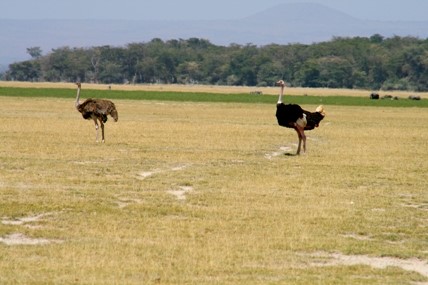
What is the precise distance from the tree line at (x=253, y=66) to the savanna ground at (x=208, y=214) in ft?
401

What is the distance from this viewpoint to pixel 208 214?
16.0m

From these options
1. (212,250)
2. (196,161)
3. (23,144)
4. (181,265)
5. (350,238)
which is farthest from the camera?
(23,144)

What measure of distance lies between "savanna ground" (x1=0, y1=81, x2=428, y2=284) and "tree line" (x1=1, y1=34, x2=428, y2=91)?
401ft

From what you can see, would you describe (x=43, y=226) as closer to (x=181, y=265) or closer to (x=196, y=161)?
(x=181, y=265)

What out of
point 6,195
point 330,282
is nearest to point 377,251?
point 330,282

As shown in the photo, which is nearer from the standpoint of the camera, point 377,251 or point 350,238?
point 377,251

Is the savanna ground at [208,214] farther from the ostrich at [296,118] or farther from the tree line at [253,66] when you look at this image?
the tree line at [253,66]

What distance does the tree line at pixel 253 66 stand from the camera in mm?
157000

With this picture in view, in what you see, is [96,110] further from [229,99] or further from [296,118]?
[229,99]

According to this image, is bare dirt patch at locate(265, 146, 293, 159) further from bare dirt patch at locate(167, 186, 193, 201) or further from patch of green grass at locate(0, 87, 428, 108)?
patch of green grass at locate(0, 87, 428, 108)

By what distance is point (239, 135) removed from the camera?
36000 mm

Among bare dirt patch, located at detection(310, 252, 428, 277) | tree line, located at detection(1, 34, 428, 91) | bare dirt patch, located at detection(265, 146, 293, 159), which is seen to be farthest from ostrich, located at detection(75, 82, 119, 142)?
tree line, located at detection(1, 34, 428, 91)

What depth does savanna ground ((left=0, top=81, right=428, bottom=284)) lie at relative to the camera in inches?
471

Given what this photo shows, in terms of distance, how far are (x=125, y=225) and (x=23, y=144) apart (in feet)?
46.8
